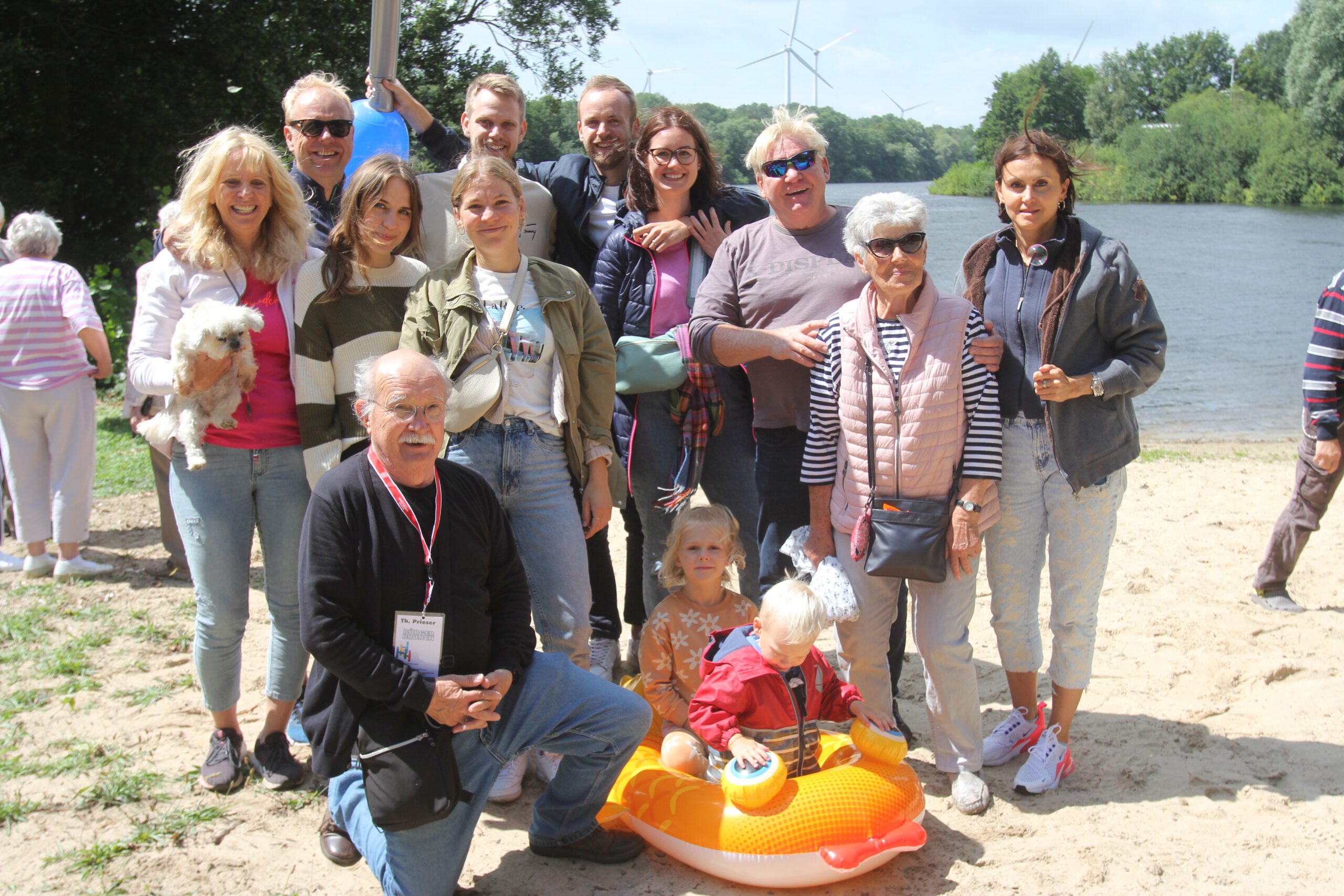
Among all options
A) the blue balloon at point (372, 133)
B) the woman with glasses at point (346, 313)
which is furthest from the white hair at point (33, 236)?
the woman with glasses at point (346, 313)

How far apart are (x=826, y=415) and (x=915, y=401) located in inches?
13.4

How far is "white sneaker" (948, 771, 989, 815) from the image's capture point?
370 centimetres

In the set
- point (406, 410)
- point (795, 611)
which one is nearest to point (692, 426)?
point (795, 611)

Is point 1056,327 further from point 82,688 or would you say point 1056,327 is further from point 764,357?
point 82,688

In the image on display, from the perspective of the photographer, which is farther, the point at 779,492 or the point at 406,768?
the point at 779,492

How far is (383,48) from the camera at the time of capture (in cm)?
470

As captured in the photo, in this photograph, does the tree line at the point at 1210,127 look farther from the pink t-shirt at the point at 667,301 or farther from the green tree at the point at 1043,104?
the pink t-shirt at the point at 667,301

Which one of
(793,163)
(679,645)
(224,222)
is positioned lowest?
(679,645)

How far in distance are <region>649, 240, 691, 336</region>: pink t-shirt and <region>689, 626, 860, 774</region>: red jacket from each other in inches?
53.5

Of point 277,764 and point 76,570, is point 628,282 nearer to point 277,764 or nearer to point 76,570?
point 277,764

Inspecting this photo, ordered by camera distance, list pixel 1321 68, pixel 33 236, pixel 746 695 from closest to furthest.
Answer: pixel 746 695 < pixel 33 236 < pixel 1321 68

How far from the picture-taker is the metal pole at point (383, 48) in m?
4.50

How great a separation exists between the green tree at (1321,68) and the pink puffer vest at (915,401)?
49.5 metres

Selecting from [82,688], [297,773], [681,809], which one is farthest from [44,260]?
[681,809]
